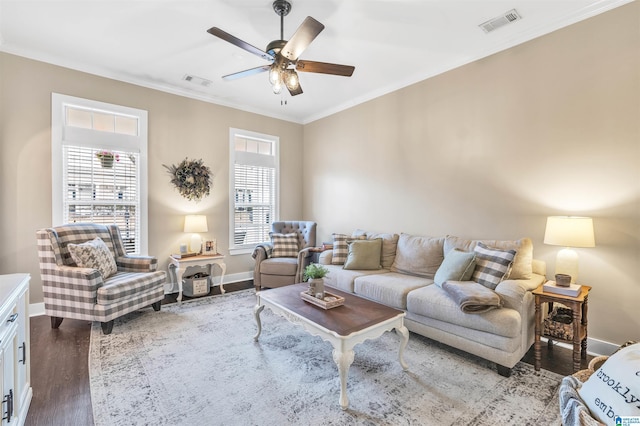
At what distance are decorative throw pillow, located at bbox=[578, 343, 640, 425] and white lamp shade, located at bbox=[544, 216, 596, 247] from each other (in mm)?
1447

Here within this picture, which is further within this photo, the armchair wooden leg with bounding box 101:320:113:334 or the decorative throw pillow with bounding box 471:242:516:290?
the armchair wooden leg with bounding box 101:320:113:334

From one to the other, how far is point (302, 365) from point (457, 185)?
9.12ft

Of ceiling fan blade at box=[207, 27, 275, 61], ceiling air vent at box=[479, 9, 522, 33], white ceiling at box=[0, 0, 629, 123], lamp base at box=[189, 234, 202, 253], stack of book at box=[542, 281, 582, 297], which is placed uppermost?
ceiling air vent at box=[479, 9, 522, 33]

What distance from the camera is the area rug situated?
1872mm

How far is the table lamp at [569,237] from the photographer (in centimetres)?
242

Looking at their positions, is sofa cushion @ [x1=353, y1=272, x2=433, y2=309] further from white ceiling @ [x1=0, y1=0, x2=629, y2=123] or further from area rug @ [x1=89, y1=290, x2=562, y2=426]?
white ceiling @ [x1=0, y1=0, x2=629, y2=123]

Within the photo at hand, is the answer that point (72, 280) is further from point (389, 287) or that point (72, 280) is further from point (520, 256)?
point (520, 256)

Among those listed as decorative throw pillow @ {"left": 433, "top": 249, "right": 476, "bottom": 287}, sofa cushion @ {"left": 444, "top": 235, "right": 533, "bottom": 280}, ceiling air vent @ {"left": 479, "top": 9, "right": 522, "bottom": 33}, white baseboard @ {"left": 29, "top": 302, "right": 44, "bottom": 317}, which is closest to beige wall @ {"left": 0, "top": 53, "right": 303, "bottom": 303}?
white baseboard @ {"left": 29, "top": 302, "right": 44, "bottom": 317}

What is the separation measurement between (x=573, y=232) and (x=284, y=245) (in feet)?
11.9

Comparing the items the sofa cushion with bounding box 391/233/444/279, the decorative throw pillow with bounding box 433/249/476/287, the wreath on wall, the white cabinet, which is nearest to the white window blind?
the wreath on wall

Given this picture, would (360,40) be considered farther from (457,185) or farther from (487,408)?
(487,408)

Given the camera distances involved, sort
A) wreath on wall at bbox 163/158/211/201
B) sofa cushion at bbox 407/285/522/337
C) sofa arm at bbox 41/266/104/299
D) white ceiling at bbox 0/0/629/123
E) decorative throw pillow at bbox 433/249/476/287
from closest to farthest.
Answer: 1. sofa cushion at bbox 407/285/522/337
2. white ceiling at bbox 0/0/629/123
3. decorative throw pillow at bbox 433/249/476/287
4. sofa arm at bbox 41/266/104/299
5. wreath on wall at bbox 163/158/211/201

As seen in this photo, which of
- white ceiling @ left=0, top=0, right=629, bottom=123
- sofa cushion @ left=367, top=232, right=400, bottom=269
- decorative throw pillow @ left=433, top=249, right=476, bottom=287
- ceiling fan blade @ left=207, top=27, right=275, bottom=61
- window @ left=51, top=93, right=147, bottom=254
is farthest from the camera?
sofa cushion @ left=367, top=232, right=400, bottom=269

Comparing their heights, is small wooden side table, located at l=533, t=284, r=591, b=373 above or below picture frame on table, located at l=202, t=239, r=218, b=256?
below
